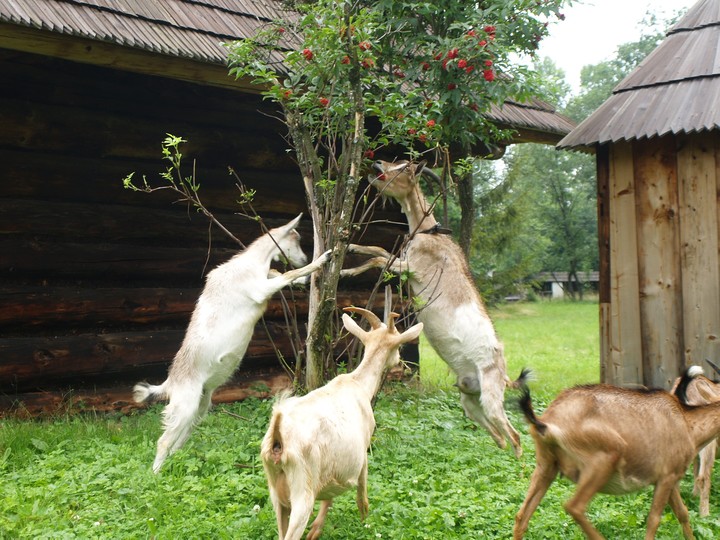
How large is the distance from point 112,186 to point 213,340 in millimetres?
2512

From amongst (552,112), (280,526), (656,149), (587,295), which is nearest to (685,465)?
(280,526)

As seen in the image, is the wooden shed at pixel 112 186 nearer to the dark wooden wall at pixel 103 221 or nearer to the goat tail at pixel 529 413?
the dark wooden wall at pixel 103 221

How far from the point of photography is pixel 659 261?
7.70 m

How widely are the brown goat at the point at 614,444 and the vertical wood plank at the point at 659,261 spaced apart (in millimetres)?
3560

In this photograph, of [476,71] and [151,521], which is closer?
[151,521]

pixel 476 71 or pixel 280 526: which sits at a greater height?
pixel 476 71

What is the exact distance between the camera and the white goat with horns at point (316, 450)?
365 centimetres

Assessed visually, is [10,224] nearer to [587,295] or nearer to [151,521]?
[151,521]

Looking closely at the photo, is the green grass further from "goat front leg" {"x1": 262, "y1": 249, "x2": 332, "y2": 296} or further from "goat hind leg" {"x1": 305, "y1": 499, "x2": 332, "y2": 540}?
"goat front leg" {"x1": 262, "y1": 249, "x2": 332, "y2": 296}

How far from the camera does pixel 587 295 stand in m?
38.5

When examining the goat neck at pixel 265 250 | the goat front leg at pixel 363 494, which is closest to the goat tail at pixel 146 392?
the goat neck at pixel 265 250

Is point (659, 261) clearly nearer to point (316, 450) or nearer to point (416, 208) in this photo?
point (416, 208)

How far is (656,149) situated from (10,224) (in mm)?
6093

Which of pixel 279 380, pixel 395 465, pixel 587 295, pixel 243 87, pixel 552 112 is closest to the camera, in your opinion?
pixel 395 465
